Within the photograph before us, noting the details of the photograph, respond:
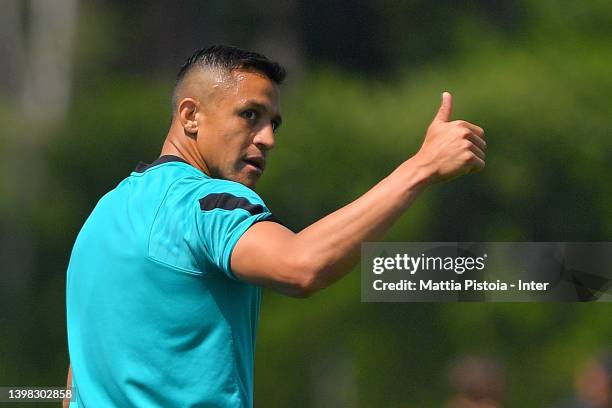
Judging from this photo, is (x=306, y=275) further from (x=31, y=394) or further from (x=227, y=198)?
(x=31, y=394)

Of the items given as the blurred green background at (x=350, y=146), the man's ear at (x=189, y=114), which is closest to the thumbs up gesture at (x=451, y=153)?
the man's ear at (x=189, y=114)

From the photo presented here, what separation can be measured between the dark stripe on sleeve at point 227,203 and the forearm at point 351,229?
129 millimetres

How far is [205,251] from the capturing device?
6.57 feet

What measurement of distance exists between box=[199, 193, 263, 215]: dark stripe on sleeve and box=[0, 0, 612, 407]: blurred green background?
1.97 metres

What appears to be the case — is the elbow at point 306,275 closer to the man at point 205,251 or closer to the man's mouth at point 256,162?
the man at point 205,251

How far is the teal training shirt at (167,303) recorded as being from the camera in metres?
2.05

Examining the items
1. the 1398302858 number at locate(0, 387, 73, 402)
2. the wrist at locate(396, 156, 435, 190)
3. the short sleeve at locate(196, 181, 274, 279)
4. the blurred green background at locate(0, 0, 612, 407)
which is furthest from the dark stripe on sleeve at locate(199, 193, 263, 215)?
the 1398302858 number at locate(0, 387, 73, 402)

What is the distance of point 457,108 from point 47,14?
4.79 ft

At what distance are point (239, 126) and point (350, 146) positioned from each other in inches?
62.3

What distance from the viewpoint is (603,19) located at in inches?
155

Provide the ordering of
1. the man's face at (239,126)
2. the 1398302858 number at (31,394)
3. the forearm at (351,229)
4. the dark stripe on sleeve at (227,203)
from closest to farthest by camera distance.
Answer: the forearm at (351,229) → the dark stripe on sleeve at (227,203) → the man's face at (239,126) → the 1398302858 number at (31,394)

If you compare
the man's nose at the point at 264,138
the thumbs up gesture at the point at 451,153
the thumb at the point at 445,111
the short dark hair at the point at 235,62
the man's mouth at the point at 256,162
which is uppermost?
the short dark hair at the point at 235,62

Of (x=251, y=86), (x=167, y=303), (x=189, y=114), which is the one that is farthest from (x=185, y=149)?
(x=167, y=303)

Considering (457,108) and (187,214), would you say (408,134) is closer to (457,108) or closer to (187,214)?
(457,108)
